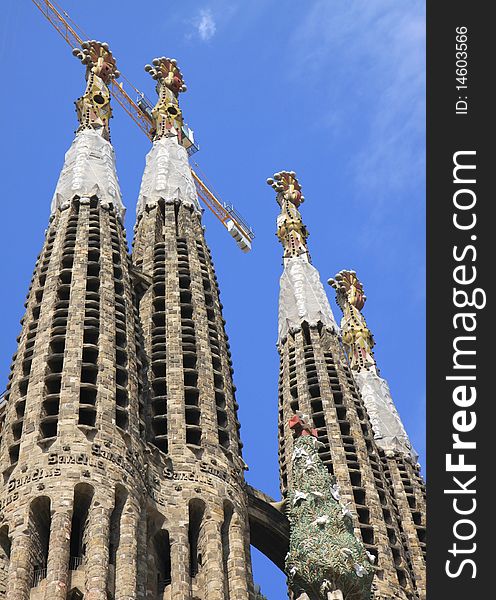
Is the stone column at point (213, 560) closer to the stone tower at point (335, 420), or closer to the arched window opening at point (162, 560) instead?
the arched window opening at point (162, 560)

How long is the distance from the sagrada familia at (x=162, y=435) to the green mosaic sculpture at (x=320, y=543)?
0.06 m

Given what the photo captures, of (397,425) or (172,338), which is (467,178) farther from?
(397,425)

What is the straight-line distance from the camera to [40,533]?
3447 cm

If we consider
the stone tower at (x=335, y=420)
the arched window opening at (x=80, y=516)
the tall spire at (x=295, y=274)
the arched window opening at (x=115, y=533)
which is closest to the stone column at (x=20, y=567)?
the arched window opening at (x=80, y=516)

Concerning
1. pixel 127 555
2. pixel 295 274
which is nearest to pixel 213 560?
pixel 127 555

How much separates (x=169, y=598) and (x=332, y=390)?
17957 millimetres

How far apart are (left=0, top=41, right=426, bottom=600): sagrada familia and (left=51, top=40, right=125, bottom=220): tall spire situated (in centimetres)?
9

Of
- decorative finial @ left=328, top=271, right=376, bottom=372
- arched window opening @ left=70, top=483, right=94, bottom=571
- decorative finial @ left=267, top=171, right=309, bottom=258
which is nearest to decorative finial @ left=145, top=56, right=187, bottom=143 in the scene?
decorative finial @ left=267, top=171, right=309, bottom=258

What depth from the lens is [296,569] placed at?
38.9 meters

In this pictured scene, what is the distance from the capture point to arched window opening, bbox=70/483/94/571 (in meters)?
34.9

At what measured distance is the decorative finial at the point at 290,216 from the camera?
6366 cm

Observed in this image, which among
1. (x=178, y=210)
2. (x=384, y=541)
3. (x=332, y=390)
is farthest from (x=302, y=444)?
(x=178, y=210)

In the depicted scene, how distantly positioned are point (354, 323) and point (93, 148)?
17.7 metres

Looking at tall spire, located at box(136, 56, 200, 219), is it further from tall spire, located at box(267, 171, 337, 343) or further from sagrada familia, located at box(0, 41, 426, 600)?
tall spire, located at box(267, 171, 337, 343)
